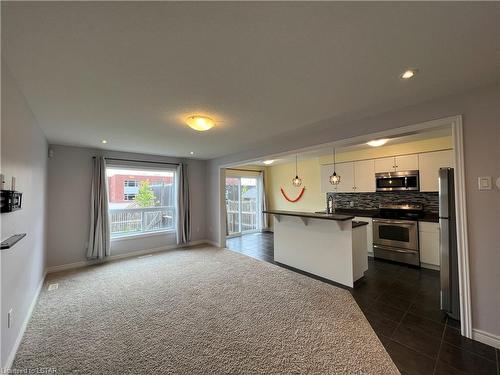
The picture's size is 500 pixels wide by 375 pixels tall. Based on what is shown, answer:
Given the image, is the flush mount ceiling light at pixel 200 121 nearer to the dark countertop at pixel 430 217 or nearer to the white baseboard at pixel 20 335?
the white baseboard at pixel 20 335

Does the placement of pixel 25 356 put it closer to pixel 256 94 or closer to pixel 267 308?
pixel 267 308

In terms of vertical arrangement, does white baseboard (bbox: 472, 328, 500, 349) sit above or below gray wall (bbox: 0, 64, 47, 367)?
below

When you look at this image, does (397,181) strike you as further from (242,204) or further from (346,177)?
(242,204)

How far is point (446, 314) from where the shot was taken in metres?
2.42

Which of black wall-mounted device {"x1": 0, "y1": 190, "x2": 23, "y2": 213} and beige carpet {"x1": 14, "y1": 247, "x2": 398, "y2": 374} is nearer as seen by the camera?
black wall-mounted device {"x1": 0, "y1": 190, "x2": 23, "y2": 213}

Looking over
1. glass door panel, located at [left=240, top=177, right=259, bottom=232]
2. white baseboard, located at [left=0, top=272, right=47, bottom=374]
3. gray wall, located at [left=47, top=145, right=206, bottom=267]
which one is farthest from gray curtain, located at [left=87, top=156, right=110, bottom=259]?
glass door panel, located at [left=240, top=177, right=259, bottom=232]

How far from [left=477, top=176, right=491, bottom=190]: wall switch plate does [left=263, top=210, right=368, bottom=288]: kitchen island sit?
1.46 m

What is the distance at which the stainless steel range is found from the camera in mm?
3984

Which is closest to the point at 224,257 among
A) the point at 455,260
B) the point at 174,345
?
the point at 174,345

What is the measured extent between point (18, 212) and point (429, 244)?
5.93 m

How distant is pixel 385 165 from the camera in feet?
15.2

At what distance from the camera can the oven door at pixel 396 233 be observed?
398 cm

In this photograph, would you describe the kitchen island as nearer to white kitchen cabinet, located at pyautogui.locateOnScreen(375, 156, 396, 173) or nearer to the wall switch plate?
the wall switch plate

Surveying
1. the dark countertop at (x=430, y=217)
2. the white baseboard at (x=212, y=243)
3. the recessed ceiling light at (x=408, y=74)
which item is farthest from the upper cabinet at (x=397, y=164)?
the white baseboard at (x=212, y=243)
